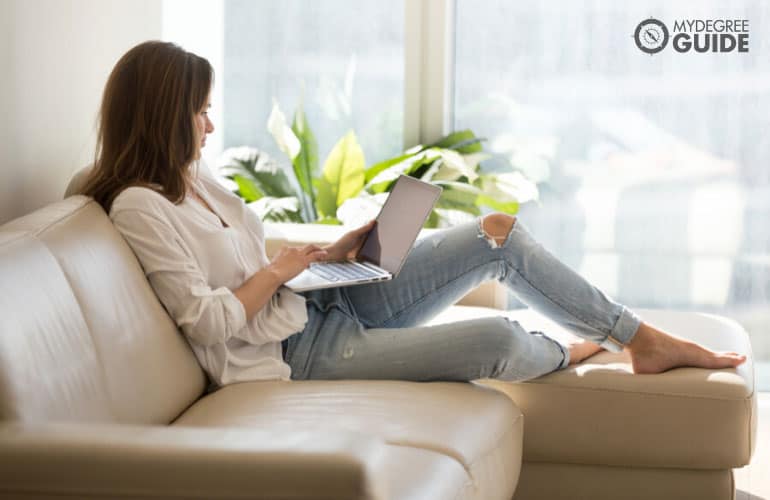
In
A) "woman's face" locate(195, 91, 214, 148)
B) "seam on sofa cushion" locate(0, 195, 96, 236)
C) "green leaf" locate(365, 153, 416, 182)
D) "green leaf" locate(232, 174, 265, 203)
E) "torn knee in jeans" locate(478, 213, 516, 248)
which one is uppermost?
"woman's face" locate(195, 91, 214, 148)

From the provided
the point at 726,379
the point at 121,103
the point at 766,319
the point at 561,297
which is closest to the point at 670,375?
the point at 726,379

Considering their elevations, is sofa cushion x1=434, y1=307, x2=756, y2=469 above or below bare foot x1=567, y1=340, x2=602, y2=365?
below

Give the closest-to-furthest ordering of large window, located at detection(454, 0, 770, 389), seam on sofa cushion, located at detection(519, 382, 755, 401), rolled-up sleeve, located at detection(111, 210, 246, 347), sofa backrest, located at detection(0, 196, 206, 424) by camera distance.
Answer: sofa backrest, located at detection(0, 196, 206, 424), rolled-up sleeve, located at detection(111, 210, 246, 347), seam on sofa cushion, located at detection(519, 382, 755, 401), large window, located at detection(454, 0, 770, 389)

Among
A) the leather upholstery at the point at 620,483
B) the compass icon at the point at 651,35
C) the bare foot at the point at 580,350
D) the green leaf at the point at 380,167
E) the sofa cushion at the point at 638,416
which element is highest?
the compass icon at the point at 651,35

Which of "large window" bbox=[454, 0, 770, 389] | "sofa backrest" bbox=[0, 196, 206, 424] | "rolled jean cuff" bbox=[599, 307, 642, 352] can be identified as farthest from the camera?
"large window" bbox=[454, 0, 770, 389]

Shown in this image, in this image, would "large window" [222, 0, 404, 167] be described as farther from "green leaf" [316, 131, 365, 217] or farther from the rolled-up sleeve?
the rolled-up sleeve

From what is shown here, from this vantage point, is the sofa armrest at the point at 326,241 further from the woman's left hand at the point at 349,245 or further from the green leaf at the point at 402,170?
the green leaf at the point at 402,170

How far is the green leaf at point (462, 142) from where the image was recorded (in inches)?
164

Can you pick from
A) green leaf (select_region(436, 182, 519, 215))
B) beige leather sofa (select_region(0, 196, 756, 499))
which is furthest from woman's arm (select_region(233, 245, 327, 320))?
green leaf (select_region(436, 182, 519, 215))

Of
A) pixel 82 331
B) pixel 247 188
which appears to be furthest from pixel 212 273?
pixel 247 188

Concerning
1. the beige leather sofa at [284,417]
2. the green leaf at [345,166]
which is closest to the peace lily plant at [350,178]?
the green leaf at [345,166]

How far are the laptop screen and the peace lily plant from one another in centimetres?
116

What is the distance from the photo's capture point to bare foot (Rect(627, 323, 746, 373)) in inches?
96.7

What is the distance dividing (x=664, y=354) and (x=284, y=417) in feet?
3.10
